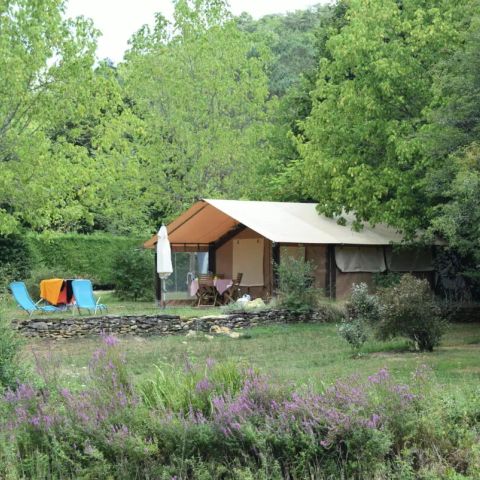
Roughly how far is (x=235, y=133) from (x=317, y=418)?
2300 cm

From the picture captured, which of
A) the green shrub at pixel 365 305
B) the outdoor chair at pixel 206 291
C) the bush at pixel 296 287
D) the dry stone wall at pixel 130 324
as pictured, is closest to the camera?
the green shrub at pixel 365 305

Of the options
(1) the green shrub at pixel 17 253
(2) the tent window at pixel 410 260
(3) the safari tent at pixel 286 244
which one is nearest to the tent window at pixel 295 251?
(3) the safari tent at pixel 286 244

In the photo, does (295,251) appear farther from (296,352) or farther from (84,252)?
(84,252)

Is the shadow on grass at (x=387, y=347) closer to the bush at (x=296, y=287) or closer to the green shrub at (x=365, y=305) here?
the green shrub at (x=365, y=305)

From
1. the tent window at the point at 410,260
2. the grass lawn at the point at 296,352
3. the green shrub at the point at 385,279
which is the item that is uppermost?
the tent window at the point at 410,260

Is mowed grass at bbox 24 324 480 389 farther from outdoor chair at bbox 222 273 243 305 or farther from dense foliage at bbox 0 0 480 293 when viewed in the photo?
outdoor chair at bbox 222 273 243 305

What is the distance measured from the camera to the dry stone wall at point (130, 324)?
15.0m

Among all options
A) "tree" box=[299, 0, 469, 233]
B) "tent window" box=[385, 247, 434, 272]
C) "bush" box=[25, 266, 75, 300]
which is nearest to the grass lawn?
"tree" box=[299, 0, 469, 233]

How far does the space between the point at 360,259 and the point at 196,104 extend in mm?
9455

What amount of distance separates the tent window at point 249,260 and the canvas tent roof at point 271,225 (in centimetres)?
69

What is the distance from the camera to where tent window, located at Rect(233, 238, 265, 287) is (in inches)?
843

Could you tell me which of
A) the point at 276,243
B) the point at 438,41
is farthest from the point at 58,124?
the point at 438,41

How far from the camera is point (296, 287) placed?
17.1 meters

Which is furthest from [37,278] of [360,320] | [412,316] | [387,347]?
[412,316]
